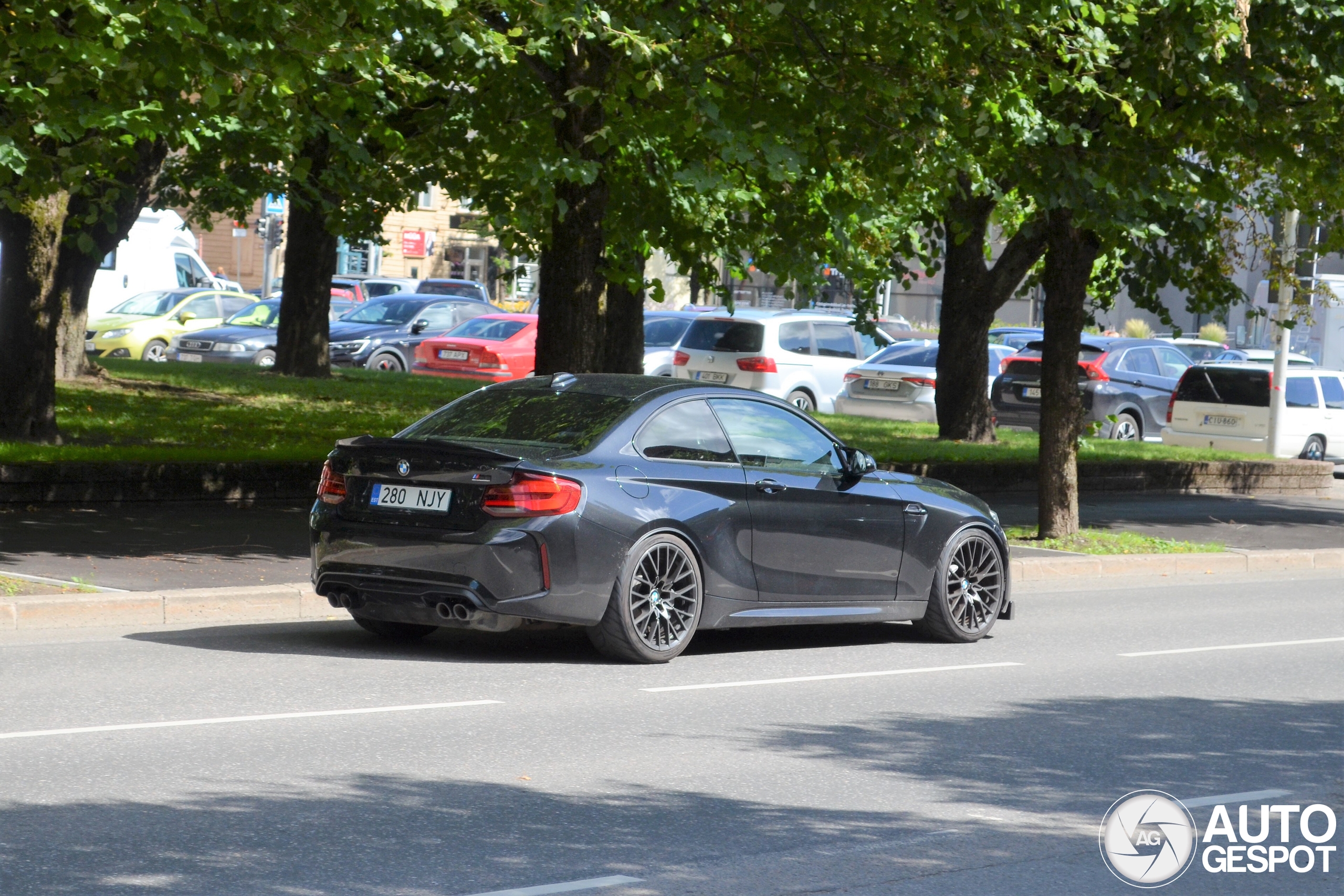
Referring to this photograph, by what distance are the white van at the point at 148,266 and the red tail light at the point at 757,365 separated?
16148 mm

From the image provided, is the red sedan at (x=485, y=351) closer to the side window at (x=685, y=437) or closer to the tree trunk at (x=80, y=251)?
the tree trunk at (x=80, y=251)

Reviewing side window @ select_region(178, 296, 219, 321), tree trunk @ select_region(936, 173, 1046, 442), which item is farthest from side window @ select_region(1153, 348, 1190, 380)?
side window @ select_region(178, 296, 219, 321)

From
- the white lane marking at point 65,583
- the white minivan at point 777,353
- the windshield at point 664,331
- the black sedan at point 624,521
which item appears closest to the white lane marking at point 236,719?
the black sedan at point 624,521

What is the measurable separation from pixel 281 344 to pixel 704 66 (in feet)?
43.3

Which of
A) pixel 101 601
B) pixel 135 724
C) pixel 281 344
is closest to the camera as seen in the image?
pixel 135 724

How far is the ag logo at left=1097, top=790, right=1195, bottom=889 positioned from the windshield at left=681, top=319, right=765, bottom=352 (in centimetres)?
2055

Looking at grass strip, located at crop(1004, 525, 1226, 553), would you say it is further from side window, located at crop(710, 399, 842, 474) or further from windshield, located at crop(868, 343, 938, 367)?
windshield, located at crop(868, 343, 938, 367)

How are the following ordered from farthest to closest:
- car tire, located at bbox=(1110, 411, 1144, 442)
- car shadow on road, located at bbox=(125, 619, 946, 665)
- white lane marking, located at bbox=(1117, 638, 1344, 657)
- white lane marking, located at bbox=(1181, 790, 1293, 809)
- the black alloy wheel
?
1. car tire, located at bbox=(1110, 411, 1144, 442)
2. the black alloy wheel
3. white lane marking, located at bbox=(1117, 638, 1344, 657)
4. car shadow on road, located at bbox=(125, 619, 946, 665)
5. white lane marking, located at bbox=(1181, 790, 1293, 809)

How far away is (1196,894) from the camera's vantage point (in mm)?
5434

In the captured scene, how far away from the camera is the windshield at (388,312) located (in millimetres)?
34844

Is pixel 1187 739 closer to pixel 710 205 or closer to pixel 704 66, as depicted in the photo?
pixel 704 66

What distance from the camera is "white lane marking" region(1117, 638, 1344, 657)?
417 inches

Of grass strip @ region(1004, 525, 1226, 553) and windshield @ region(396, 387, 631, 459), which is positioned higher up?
windshield @ region(396, 387, 631, 459)

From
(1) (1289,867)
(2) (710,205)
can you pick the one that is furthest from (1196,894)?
(2) (710,205)
